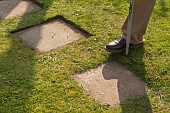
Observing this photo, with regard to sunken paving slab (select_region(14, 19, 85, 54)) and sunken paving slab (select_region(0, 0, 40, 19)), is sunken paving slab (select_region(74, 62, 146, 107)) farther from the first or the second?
sunken paving slab (select_region(0, 0, 40, 19))

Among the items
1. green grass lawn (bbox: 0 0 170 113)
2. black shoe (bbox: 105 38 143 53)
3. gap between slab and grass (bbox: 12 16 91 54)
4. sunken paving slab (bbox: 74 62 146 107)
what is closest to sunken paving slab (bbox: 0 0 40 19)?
green grass lawn (bbox: 0 0 170 113)

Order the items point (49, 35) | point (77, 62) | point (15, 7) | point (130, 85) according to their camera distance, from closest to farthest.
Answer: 1. point (130, 85)
2. point (77, 62)
3. point (49, 35)
4. point (15, 7)

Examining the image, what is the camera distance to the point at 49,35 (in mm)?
3977

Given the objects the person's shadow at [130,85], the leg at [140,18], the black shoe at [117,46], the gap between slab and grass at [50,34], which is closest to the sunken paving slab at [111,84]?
the person's shadow at [130,85]

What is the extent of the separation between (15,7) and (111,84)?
209cm

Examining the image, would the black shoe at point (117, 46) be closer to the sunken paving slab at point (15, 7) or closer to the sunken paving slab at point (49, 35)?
the sunken paving slab at point (49, 35)

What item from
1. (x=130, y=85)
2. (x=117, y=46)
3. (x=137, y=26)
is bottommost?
(x=130, y=85)

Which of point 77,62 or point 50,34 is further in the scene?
point 50,34

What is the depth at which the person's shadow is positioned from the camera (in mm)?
2914

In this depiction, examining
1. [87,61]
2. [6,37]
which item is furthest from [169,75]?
[6,37]

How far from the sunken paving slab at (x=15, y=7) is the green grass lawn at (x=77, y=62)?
0.50ft

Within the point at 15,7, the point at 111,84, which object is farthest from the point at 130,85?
the point at 15,7

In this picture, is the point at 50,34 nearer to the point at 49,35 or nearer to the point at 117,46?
the point at 49,35

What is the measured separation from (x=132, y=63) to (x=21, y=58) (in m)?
1.14
